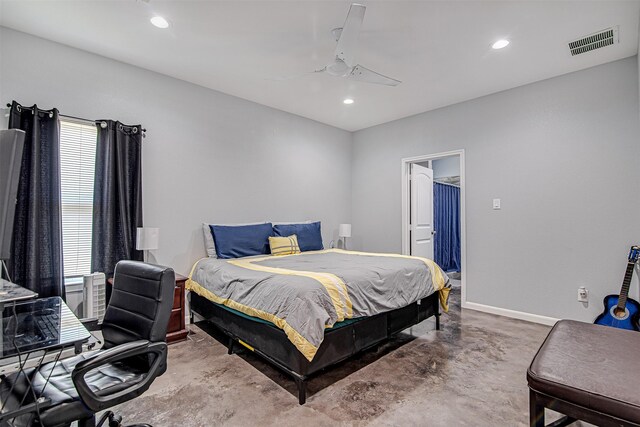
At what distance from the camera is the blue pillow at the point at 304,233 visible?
166 inches

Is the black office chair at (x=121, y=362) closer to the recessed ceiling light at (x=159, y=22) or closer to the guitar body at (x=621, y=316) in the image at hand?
the recessed ceiling light at (x=159, y=22)

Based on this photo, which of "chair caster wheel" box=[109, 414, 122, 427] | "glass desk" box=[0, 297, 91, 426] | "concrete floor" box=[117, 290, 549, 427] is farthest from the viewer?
"concrete floor" box=[117, 290, 549, 427]

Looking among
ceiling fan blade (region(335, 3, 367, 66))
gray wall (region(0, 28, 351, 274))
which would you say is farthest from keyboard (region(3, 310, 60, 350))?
ceiling fan blade (region(335, 3, 367, 66))

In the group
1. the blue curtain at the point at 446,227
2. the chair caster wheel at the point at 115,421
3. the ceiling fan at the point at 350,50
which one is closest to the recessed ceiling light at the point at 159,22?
the ceiling fan at the point at 350,50

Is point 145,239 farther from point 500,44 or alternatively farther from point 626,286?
point 626,286

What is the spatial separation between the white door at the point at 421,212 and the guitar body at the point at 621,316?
7.48 ft

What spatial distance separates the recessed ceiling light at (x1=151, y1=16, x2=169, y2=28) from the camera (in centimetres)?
246

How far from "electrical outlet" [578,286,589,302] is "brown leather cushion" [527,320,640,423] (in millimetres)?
1855

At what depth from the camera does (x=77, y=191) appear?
2904 millimetres

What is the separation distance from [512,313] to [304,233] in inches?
109

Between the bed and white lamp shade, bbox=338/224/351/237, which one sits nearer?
the bed

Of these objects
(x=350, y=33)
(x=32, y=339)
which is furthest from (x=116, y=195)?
(x=350, y=33)

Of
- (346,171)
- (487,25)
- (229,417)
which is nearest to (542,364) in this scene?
(229,417)

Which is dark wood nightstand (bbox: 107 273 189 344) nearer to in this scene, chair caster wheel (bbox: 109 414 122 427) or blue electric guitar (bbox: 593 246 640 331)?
chair caster wheel (bbox: 109 414 122 427)
